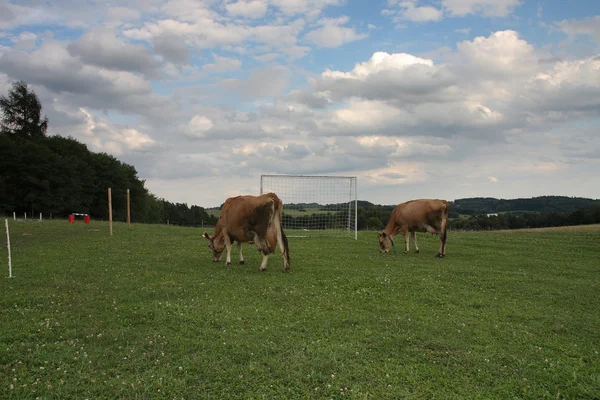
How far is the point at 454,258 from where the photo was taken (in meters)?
17.5

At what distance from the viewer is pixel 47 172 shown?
55.5 m

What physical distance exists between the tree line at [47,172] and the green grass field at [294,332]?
48246 mm

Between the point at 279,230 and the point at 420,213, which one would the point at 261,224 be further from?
the point at 420,213

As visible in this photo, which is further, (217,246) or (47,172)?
(47,172)

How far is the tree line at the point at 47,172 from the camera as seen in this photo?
5381cm

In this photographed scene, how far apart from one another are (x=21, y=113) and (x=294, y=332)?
225ft

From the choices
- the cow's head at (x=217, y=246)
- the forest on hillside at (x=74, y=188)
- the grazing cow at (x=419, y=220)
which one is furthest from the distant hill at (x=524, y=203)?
the cow's head at (x=217, y=246)

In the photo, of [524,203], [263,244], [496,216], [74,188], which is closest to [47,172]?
[74,188]

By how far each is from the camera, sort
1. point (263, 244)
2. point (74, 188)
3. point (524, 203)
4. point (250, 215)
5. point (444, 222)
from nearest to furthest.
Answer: point (263, 244) → point (250, 215) → point (444, 222) → point (74, 188) → point (524, 203)

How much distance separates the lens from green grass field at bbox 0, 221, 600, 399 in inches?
216

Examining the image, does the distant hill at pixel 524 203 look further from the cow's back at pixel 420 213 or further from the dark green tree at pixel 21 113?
the dark green tree at pixel 21 113

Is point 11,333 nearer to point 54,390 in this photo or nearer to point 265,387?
point 54,390

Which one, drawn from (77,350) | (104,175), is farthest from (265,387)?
(104,175)

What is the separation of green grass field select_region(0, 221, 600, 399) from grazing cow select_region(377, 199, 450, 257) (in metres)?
3.99
